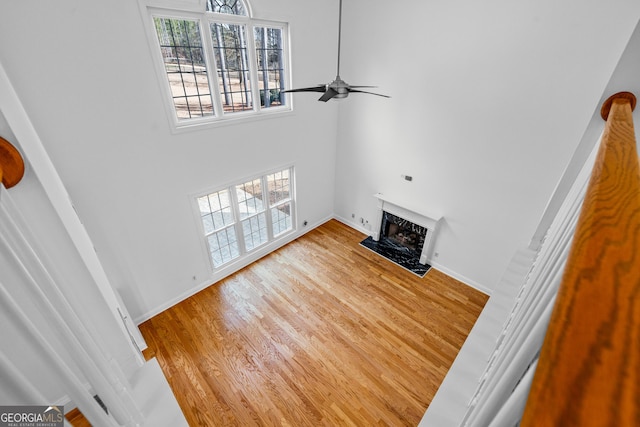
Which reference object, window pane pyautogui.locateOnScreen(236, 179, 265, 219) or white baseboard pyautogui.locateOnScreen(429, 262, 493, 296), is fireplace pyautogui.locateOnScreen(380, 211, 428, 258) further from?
window pane pyautogui.locateOnScreen(236, 179, 265, 219)

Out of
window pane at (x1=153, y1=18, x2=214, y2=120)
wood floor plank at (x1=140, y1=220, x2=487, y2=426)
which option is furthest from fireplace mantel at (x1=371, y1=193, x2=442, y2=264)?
window pane at (x1=153, y1=18, x2=214, y2=120)

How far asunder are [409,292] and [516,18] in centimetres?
454

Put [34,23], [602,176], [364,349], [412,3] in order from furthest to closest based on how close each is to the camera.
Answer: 1. [412,3]
2. [364,349]
3. [34,23]
4. [602,176]

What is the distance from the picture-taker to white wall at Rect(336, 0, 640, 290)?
3734 mm

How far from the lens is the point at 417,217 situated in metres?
5.93

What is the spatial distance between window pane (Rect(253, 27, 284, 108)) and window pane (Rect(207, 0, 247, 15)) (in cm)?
36

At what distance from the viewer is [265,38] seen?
4.91 meters

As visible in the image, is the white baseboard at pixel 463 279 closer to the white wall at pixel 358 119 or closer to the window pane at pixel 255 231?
the white wall at pixel 358 119

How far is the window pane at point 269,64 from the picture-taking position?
4893mm

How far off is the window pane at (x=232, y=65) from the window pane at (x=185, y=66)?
0.27m

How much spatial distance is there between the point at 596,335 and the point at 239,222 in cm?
557

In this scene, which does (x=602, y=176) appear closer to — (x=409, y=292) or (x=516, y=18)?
(x=516, y=18)

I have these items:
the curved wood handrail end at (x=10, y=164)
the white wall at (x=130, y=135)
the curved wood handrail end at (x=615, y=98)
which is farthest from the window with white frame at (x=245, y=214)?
the curved wood handrail end at (x=615, y=98)

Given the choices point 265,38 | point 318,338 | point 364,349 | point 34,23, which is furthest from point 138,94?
point 364,349
